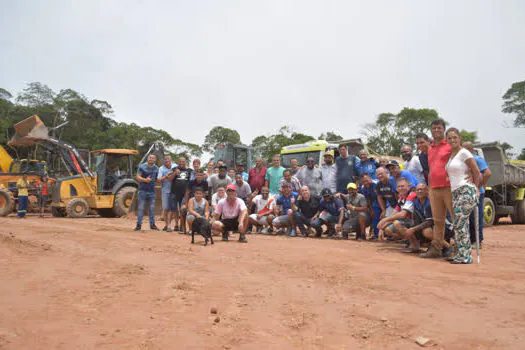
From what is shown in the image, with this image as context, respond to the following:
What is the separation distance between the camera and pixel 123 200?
51.3 feet

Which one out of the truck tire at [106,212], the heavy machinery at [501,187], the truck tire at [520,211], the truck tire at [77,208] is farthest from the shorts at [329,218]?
the truck tire at [106,212]

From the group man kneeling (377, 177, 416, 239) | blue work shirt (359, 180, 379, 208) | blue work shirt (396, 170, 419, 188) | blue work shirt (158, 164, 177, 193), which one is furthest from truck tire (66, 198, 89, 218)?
blue work shirt (396, 170, 419, 188)

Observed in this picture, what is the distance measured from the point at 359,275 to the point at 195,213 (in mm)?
3978

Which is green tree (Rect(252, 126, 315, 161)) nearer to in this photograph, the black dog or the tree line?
the tree line

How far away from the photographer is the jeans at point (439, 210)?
5.76 metres

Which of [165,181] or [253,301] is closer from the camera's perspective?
[253,301]

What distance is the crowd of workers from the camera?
554cm

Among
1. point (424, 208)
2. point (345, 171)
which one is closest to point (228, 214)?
point (345, 171)

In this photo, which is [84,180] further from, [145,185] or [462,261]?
[462,261]

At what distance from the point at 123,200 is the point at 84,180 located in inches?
66.3

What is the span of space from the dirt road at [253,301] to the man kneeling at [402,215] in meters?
0.82

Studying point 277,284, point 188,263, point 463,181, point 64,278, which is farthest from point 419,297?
point 64,278

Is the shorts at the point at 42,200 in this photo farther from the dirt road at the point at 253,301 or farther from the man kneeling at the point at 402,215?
the man kneeling at the point at 402,215

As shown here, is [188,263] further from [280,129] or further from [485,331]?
[280,129]
